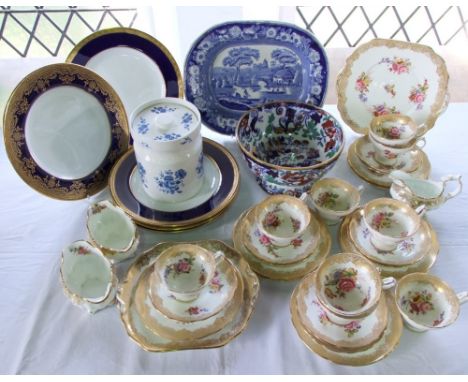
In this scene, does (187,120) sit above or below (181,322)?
above

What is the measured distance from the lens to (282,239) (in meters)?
0.73

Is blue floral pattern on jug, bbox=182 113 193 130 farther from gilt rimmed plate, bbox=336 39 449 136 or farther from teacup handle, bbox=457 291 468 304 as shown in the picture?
teacup handle, bbox=457 291 468 304

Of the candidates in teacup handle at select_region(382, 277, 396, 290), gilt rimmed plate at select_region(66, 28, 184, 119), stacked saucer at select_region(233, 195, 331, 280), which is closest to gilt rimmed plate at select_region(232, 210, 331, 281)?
stacked saucer at select_region(233, 195, 331, 280)

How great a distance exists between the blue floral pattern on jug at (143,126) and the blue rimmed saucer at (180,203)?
0.43ft

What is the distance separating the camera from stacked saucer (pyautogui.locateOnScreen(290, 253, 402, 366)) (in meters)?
0.63

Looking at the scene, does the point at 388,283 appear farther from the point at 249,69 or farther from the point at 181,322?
the point at 249,69

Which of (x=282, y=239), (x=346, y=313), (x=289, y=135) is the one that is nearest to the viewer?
(x=346, y=313)

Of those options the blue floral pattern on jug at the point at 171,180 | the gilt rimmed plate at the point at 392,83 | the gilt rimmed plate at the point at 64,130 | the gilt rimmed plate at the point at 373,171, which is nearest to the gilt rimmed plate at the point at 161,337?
the blue floral pattern on jug at the point at 171,180

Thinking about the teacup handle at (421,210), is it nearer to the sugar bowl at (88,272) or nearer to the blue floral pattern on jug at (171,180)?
the blue floral pattern on jug at (171,180)

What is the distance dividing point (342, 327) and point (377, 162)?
0.40 meters

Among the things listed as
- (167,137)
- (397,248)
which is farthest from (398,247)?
(167,137)
